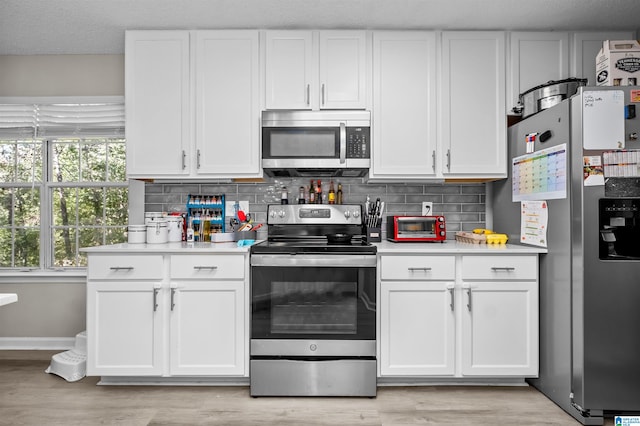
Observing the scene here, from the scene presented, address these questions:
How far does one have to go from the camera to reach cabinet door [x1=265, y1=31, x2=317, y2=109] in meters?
2.79

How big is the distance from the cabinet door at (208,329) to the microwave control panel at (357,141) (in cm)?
115

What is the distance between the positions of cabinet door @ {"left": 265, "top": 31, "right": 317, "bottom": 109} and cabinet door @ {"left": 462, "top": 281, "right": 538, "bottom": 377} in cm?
167

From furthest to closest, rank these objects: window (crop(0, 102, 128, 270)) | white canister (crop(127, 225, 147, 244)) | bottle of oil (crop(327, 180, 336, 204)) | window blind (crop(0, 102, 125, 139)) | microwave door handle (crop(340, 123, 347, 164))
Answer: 1. window (crop(0, 102, 128, 270))
2. window blind (crop(0, 102, 125, 139))
3. bottle of oil (crop(327, 180, 336, 204))
4. white canister (crop(127, 225, 147, 244))
5. microwave door handle (crop(340, 123, 347, 164))

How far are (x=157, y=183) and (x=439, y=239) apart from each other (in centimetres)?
223

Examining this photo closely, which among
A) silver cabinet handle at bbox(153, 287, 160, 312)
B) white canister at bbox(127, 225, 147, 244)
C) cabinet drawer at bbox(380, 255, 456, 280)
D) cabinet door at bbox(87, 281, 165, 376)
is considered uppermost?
white canister at bbox(127, 225, 147, 244)

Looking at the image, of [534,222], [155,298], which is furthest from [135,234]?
[534,222]

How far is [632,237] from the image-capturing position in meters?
2.10

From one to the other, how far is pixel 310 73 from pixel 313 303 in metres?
1.57

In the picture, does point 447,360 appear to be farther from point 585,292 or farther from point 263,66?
point 263,66

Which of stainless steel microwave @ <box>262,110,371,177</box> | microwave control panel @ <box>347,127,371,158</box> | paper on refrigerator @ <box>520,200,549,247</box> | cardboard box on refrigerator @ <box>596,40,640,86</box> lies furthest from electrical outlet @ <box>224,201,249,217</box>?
cardboard box on refrigerator @ <box>596,40,640,86</box>

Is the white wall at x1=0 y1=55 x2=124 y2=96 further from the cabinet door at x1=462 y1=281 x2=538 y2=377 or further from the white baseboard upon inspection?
the cabinet door at x1=462 y1=281 x2=538 y2=377

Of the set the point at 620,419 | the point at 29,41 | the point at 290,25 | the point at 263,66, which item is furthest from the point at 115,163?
the point at 620,419

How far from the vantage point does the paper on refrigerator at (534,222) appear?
2.39 m

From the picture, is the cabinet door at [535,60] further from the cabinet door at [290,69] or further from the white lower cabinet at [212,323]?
the white lower cabinet at [212,323]
